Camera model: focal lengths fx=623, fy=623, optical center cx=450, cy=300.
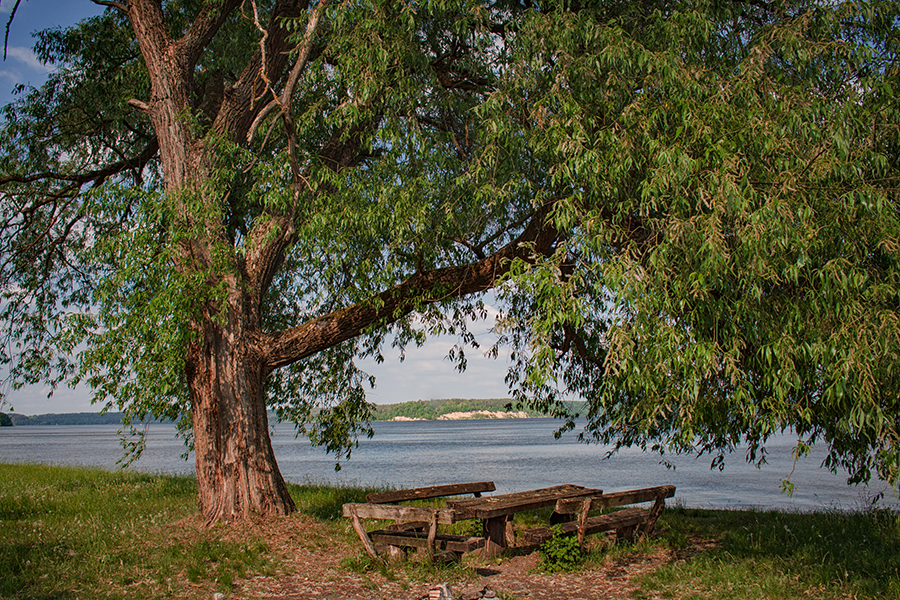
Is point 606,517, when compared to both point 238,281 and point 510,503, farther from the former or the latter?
point 238,281

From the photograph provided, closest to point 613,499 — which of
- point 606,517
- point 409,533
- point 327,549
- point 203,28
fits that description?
point 606,517

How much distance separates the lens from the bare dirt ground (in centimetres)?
717

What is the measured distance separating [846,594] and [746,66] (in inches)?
236

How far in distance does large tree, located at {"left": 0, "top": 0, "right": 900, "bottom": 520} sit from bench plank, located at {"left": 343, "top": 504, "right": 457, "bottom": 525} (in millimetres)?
2067

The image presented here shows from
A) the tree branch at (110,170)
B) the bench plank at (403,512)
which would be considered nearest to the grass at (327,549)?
the bench plank at (403,512)

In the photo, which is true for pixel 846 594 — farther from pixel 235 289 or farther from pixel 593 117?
pixel 235 289

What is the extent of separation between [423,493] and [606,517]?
110 inches

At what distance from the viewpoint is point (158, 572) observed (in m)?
7.74

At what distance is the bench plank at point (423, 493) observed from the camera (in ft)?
30.2

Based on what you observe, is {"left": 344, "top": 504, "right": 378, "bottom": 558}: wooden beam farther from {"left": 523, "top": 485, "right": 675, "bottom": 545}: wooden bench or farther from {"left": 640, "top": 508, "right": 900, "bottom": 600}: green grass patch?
{"left": 640, "top": 508, "right": 900, "bottom": 600}: green grass patch

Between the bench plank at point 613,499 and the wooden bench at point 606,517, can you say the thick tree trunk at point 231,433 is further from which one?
the bench plank at point 613,499

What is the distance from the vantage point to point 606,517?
9.30 meters

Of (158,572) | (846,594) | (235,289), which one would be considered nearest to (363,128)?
(235,289)

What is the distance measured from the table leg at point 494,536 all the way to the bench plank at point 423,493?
→ 1177mm
